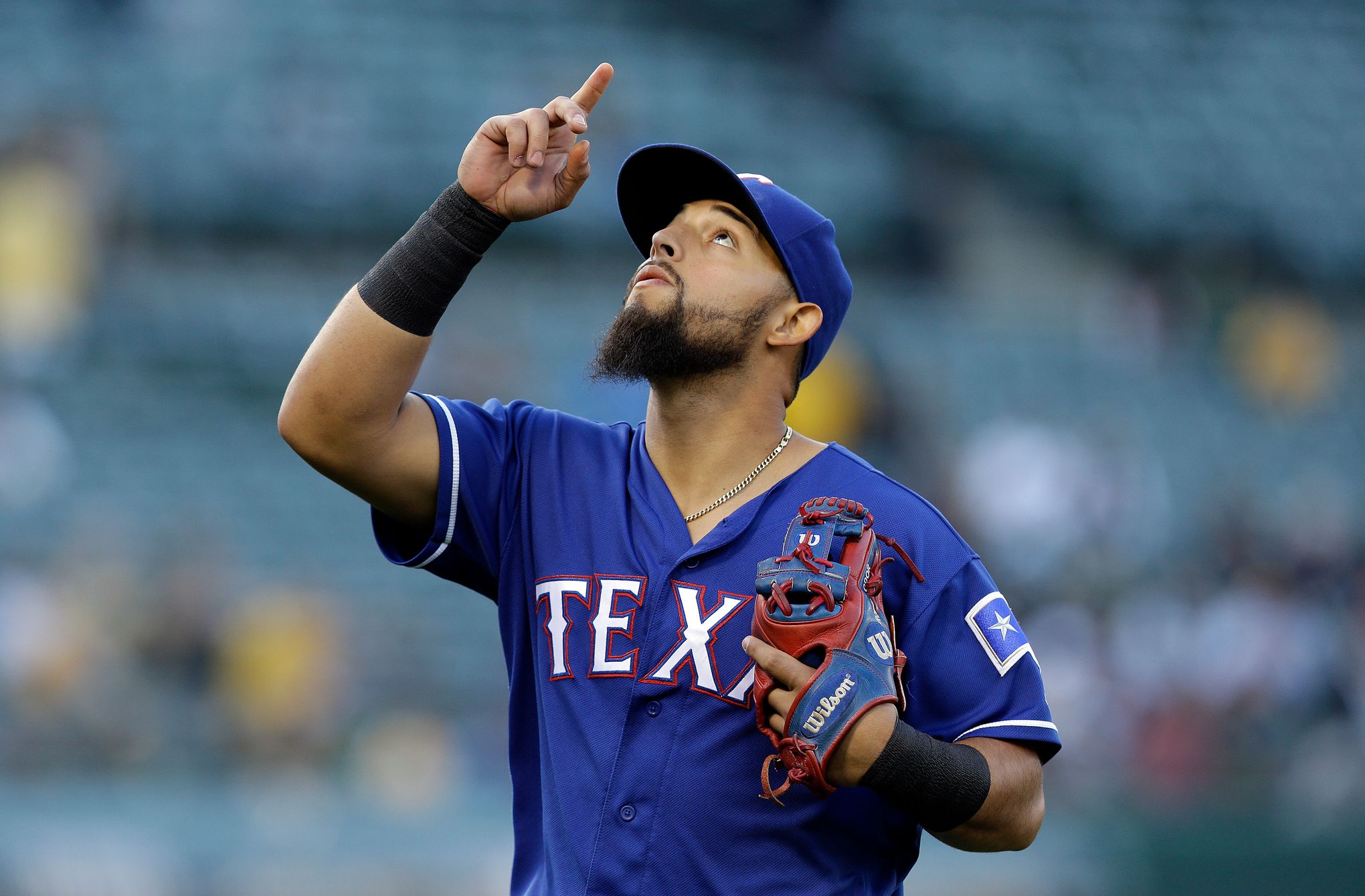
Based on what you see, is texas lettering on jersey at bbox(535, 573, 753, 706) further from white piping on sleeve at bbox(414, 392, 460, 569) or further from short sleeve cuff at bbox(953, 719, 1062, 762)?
short sleeve cuff at bbox(953, 719, 1062, 762)

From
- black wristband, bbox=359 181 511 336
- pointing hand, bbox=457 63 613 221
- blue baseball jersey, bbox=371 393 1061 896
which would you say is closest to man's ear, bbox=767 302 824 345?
blue baseball jersey, bbox=371 393 1061 896

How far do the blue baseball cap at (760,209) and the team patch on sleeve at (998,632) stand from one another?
61cm

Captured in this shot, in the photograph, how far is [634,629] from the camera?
8.88ft

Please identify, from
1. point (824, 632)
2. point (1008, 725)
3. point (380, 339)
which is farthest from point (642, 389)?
point (824, 632)

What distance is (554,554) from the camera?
2811 mm

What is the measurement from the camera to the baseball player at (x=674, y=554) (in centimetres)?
258

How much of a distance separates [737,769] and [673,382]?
28.5 inches

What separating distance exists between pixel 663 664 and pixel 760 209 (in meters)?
0.86

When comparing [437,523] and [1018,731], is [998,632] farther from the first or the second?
[437,523]

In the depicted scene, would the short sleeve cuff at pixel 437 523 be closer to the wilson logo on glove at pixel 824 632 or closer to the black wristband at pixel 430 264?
the black wristband at pixel 430 264

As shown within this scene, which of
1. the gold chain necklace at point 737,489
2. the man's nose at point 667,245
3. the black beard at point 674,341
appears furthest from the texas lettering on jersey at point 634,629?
the man's nose at point 667,245

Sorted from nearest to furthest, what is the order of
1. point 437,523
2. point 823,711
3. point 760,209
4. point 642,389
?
point 823,711, point 437,523, point 760,209, point 642,389

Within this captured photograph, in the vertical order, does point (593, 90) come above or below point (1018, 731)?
above

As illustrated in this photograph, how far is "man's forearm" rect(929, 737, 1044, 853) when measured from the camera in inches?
101
